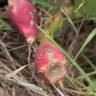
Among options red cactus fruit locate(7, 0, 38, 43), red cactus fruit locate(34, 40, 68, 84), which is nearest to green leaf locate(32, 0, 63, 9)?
red cactus fruit locate(7, 0, 38, 43)

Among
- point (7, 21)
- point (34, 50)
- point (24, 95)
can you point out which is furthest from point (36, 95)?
point (7, 21)

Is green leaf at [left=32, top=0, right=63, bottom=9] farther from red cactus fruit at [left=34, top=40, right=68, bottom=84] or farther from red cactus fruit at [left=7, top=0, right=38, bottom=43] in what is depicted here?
red cactus fruit at [left=34, top=40, right=68, bottom=84]

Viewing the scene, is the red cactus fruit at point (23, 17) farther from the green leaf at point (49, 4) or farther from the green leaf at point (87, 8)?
the green leaf at point (87, 8)

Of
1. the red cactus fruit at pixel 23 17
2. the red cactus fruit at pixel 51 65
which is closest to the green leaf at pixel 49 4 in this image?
the red cactus fruit at pixel 23 17

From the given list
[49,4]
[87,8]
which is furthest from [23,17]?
[87,8]

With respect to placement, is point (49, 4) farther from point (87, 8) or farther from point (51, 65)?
point (51, 65)

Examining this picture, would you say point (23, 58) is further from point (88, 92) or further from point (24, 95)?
point (88, 92)
